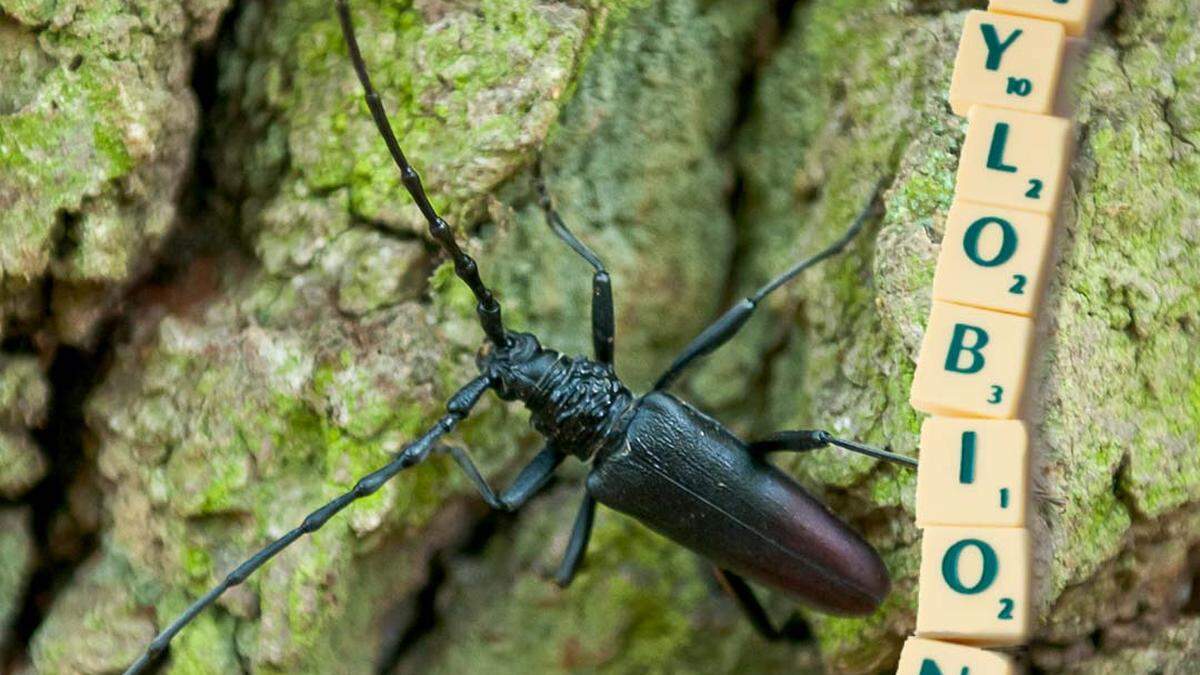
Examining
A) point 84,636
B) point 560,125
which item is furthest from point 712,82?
point 84,636

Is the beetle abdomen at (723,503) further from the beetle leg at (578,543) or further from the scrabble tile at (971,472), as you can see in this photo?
the scrabble tile at (971,472)

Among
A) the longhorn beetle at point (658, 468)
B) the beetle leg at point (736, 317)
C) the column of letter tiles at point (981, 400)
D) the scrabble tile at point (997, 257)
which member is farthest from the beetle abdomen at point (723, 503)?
the scrabble tile at point (997, 257)

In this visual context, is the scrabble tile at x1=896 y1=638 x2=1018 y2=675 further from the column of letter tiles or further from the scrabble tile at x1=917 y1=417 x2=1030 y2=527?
the scrabble tile at x1=917 y1=417 x2=1030 y2=527

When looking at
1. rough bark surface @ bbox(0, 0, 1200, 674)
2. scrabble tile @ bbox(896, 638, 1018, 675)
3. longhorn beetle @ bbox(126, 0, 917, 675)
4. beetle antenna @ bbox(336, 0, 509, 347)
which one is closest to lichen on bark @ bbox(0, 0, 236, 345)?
rough bark surface @ bbox(0, 0, 1200, 674)

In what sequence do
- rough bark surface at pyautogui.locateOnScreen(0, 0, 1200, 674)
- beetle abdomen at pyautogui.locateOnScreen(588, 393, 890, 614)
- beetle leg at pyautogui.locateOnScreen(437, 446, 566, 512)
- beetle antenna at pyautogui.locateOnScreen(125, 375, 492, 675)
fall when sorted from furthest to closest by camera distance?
beetle leg at pyautogui.locateOnScreen(437, 446, 566, 512) < beetle abdomen at pyautogui.locateOnScreen(588, 393, 890, 614) < beetle antenna at pyautogui.locateOnScreen(125, 375, 492, 675) < rough bark surface at pyautogui.locateOnScreen(0, 0, 1200, 674)

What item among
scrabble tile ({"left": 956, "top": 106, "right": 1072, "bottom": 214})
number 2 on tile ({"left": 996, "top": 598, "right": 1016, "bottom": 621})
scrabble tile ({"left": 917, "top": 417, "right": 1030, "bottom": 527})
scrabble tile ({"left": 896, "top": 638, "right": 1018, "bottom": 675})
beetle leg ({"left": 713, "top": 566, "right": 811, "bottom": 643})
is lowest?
beetle leg ({"left": 713, "top": 566, "right": 811, "bottom": 643})

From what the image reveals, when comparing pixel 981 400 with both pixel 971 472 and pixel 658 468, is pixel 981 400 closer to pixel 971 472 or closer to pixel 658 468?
pixel 971 472

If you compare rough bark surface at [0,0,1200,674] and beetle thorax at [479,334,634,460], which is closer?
rough bark surface at [0,0,1200,674]
